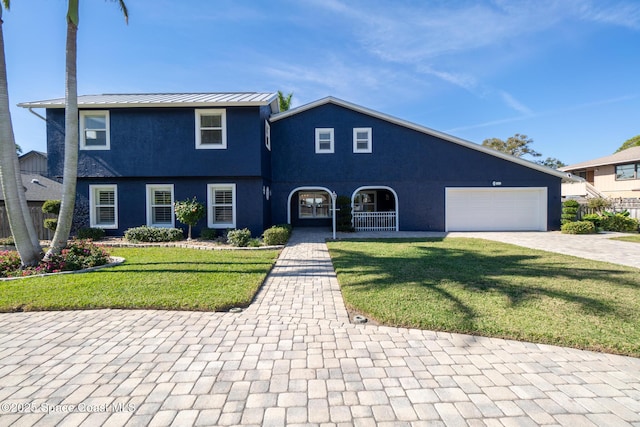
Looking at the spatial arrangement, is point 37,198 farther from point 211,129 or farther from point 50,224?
point 211,129

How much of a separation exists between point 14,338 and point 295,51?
45.4 feet

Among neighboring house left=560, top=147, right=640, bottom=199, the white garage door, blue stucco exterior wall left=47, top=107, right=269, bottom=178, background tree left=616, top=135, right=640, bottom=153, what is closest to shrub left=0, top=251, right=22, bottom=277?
blue stucco exterior wall left=47, top=107, right=269, bottom=178

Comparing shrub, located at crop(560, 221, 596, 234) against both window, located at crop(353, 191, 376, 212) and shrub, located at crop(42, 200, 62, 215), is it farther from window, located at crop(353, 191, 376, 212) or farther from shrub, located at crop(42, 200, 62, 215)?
shrub, located at crop(42, 200, 62, 215)

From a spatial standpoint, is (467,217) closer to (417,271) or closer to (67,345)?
(417,271)

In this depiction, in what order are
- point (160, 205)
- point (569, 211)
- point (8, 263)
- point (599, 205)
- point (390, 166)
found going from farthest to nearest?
point (599, 205)
point (390, 166)
point (569, 211)
point (160, 205)
point (8, 263)

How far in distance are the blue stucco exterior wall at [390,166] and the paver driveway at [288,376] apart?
11233 millimetres

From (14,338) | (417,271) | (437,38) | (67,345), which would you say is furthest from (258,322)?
(437,38)

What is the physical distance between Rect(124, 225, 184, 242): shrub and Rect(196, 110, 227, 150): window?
145 inches

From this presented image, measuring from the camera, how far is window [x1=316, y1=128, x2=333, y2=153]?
14836 millimetres

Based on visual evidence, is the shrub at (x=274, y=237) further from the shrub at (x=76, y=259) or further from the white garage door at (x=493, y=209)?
the white garage door at (x=493, y=209)

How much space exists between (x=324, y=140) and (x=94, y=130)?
32.8 feet

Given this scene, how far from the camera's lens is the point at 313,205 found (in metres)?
17.5

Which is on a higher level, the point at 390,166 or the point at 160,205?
the point at 390,166

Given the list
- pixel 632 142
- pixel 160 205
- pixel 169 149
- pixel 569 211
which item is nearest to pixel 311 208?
pixel 160 205
